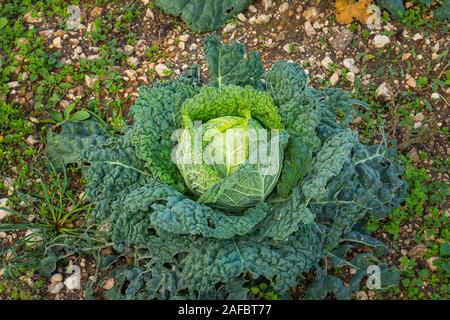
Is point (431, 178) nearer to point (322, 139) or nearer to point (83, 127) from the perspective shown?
point (322, 139)

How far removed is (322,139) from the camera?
3.67 m

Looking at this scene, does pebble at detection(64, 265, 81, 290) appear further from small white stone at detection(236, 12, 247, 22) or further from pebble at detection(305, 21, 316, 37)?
pebble at detection(305, 21, 316, 37)

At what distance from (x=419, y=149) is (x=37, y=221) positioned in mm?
2834

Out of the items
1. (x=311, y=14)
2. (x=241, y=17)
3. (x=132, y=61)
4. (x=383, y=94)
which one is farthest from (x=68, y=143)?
(x=383, y=94)

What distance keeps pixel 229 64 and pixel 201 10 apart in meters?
1.54

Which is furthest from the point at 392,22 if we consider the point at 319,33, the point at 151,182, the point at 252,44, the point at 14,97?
the point at 14,97

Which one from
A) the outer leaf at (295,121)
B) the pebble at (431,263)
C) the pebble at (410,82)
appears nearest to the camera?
the outer leaf at (295,121)

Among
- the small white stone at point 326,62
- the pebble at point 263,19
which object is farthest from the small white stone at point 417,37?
the pebble at point 263,19

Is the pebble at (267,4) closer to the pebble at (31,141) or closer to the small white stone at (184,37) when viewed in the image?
the small white stone at (184,37)

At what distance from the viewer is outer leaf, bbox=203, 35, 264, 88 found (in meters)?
3.72

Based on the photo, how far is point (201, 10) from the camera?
5125 mm

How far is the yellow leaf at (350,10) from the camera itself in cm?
503

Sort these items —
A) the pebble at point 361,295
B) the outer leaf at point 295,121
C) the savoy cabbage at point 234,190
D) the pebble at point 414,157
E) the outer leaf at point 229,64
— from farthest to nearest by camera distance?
1. the pebble at point 414,157
2. the pebble at point 361,295
3. the outer leaf at point 229,64
4. the outer leaf at point 295,121
5. the savoy cabbage at point 234,190

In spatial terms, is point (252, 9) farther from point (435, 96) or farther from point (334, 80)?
point (435, 96)
